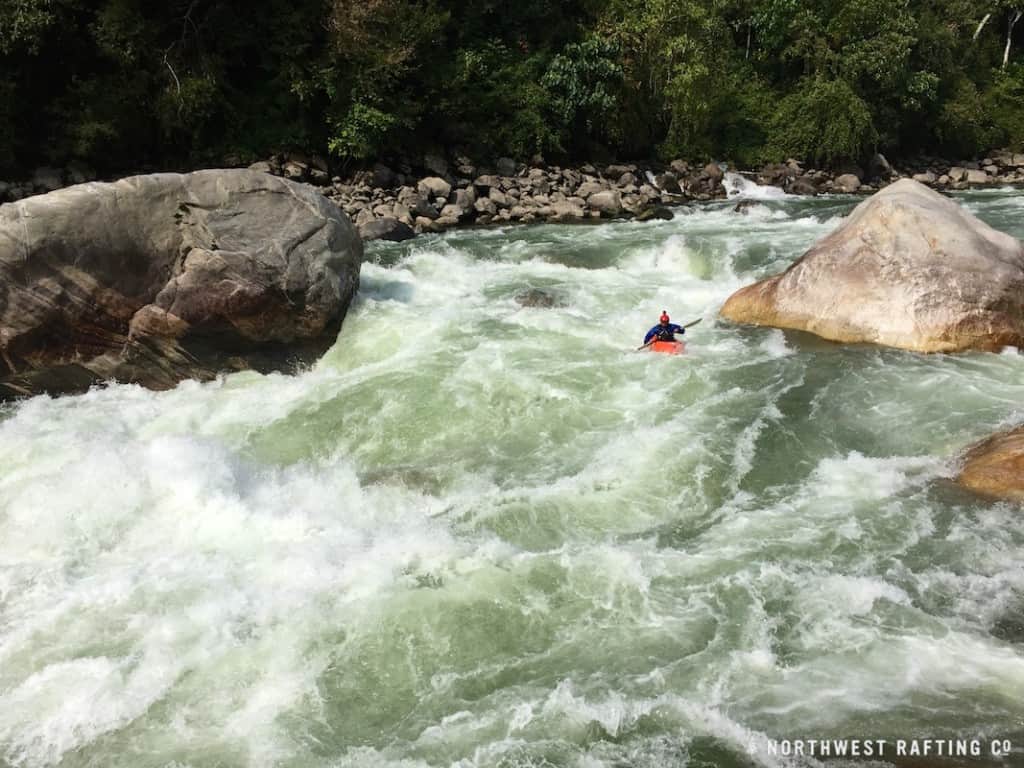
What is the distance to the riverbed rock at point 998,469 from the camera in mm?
5723

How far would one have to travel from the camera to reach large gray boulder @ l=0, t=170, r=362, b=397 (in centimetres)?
791

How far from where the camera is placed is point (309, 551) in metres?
5.46

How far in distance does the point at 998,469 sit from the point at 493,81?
1966cm

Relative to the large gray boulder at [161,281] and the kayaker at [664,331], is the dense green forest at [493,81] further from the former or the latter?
the kayaker at [664,331]

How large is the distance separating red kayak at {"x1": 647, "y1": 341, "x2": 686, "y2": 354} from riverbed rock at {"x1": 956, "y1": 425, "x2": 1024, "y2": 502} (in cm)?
341

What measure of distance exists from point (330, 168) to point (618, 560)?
17.4m

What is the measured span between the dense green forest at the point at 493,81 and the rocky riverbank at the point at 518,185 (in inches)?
27.6

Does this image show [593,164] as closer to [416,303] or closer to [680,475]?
[416,303]

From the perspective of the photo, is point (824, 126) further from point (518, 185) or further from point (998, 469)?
point (998, 469)

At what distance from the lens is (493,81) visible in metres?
22.3

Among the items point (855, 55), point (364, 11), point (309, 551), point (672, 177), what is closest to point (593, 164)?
point (672, 177)

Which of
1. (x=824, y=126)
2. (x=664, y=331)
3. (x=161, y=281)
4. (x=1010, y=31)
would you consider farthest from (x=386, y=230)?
(x=1010, y=31)

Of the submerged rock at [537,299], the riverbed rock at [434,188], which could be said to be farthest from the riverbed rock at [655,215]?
the submerged rock at [537,299]

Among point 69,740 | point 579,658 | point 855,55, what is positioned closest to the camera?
point 69,740
